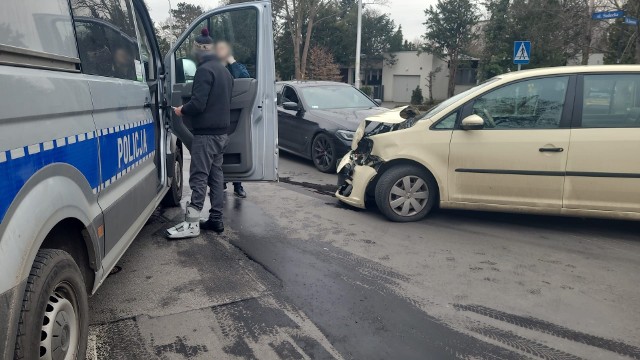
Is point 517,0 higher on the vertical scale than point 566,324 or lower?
higher

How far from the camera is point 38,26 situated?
2189 millimetres

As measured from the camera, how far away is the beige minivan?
462cm

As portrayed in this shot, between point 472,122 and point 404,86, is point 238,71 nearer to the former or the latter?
point 472,122

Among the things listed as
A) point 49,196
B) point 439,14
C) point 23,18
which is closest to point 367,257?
point 49,196

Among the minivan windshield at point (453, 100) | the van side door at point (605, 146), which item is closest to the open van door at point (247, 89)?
the minivan windshield at point (453, 100)

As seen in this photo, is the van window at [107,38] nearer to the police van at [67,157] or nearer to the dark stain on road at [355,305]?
the police van at [67,157]

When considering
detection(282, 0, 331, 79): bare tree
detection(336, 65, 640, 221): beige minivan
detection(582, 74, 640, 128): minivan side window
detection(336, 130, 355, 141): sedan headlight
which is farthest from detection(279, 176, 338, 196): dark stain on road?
detection(282, 0, 331, 79): bare tree

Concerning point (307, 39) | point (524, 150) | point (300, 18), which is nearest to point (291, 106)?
point (524, 150)

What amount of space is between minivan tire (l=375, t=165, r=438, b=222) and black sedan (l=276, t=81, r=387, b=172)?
9.10ft

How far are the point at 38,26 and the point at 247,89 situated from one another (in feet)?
9.04

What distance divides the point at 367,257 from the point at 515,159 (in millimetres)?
1855

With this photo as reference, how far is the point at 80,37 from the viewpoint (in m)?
2.67

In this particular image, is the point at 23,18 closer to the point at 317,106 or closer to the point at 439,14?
the point at 317,106

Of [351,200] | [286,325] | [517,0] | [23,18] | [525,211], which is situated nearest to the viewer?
[23,18]
